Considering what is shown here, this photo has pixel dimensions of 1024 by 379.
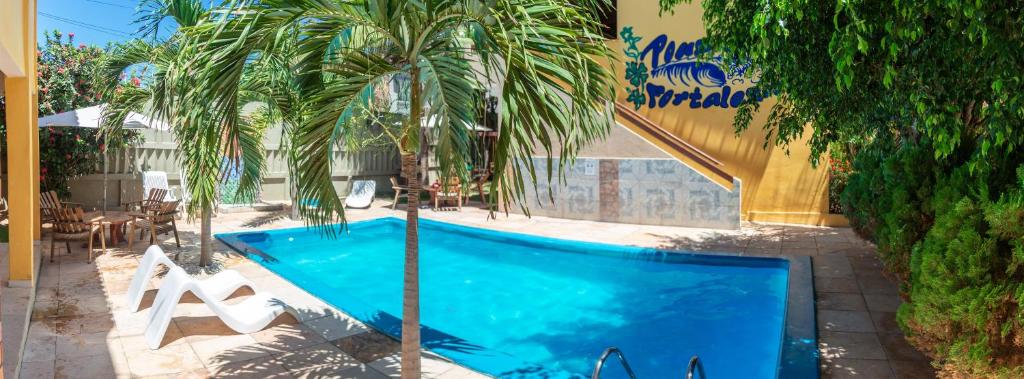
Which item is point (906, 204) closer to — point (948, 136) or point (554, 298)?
point (948, 136)

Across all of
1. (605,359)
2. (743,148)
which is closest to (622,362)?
(605,359)

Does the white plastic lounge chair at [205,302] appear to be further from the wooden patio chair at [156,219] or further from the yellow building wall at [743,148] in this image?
the yellow building wall at [743,148]

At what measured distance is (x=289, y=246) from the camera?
466 inches

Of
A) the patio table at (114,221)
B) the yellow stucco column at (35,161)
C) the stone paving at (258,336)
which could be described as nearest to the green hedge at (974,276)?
the stone paving at (258,336)

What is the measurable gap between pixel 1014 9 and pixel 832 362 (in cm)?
279

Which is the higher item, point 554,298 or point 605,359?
point 605,359

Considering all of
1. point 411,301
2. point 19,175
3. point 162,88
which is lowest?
point 411,301

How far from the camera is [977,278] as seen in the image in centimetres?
360

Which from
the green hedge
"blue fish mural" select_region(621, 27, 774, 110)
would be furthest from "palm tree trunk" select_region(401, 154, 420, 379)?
"blue fish mural" select_region(621, 27, 774, 110)

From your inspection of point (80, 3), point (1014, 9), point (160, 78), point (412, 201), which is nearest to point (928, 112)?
point (1014, 9)

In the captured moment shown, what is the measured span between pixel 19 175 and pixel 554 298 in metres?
6.28

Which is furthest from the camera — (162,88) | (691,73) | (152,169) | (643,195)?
(152,169)

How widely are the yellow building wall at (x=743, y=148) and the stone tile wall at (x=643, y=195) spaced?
1.35 meters

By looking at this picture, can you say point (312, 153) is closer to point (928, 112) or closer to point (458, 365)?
point (458, 365)
